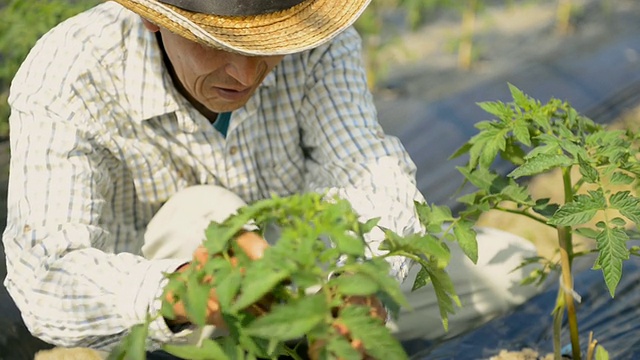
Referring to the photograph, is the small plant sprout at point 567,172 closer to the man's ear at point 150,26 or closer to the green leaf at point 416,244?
the green leaf at point 416,244

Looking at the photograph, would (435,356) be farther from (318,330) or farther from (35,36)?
(35,36)

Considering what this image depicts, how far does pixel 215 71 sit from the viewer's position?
1.78 metres

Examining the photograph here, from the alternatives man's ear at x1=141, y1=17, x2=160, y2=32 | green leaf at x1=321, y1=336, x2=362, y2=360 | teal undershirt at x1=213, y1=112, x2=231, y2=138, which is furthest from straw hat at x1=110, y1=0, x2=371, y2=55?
green leaf at x1=321, y1=336, x2=362, y2=360

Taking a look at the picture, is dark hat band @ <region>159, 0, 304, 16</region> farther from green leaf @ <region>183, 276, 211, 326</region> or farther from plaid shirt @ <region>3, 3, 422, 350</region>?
green leaf @ <region>183, 276, 211, 326</region>

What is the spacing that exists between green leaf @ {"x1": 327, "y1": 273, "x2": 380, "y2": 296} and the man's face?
0.64 meters

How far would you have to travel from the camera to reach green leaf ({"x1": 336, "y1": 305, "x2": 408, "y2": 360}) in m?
1.18

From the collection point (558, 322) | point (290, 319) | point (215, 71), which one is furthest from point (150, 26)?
point (558, 322)

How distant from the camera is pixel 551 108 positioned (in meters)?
1.87

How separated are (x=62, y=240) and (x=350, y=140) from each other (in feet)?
2.29

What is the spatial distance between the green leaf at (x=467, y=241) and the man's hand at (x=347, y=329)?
259 millimetres

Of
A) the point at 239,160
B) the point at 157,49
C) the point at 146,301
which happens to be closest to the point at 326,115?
the point at 239,160

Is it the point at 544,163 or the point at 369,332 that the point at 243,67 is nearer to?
the point at 544,163

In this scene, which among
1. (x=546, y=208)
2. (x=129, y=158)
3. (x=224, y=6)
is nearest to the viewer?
(x=224, y=6)

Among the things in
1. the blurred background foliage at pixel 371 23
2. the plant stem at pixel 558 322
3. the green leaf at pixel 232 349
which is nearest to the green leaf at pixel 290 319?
the green leaf at pixel 232 349
